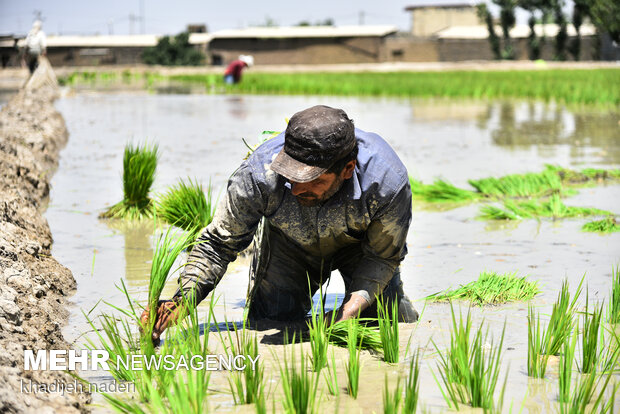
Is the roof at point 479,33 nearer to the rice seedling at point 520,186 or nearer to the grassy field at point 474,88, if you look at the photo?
the grassy field at point 474,88

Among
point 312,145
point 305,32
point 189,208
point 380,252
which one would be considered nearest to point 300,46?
point 305,32

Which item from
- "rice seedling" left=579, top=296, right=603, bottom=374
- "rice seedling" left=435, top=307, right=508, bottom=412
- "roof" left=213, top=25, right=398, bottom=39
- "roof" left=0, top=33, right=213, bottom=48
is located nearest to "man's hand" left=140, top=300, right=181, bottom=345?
"rice seedling" left=435, top=307, right=508, bottom=412

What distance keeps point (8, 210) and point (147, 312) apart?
1919mm

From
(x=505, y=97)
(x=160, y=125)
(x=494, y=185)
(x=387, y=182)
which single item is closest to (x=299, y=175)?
(x=387, y=182)

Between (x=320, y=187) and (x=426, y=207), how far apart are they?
390 centimetres

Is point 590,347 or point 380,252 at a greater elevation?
point 380,252

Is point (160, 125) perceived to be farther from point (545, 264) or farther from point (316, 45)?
point (316, 45)

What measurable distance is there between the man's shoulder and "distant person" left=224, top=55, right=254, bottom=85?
23239mm

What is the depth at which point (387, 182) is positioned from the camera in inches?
127

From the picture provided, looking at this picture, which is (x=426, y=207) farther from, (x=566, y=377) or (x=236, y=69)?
(x=236, y=69)

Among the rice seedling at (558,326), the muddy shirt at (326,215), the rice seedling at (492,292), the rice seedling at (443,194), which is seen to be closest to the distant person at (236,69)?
the rice seedling at (443,194)

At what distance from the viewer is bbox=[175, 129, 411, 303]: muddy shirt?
10.7 feet

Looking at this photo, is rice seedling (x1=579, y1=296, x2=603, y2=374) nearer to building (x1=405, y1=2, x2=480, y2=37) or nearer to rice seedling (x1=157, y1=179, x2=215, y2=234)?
rice seedling (x1=157, y1=179, x2=215, y2=234)

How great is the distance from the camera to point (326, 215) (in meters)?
3.37
